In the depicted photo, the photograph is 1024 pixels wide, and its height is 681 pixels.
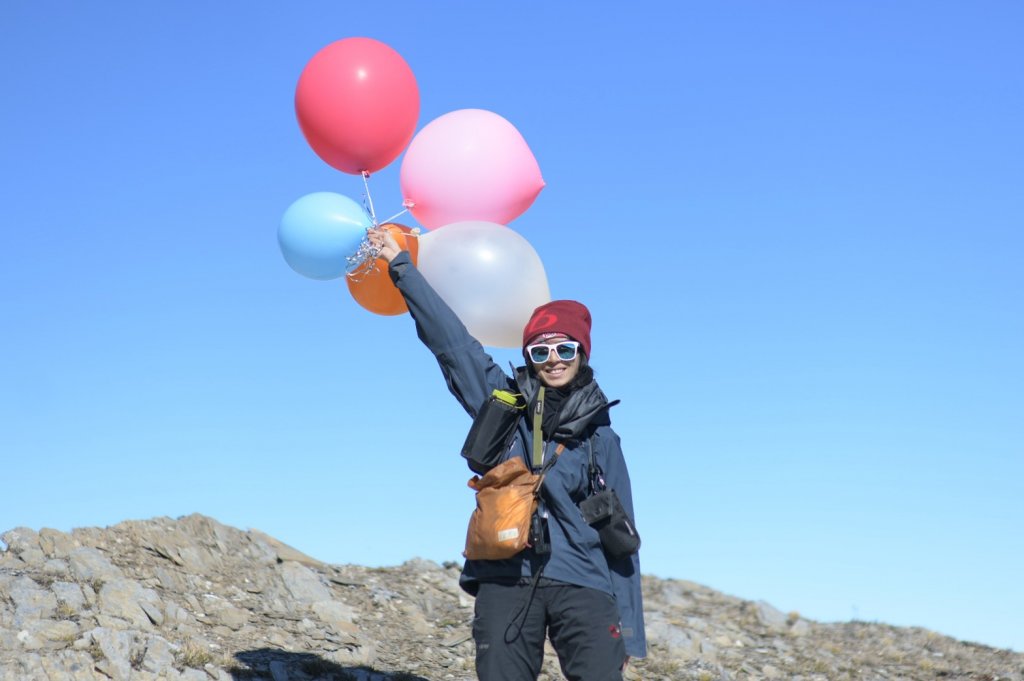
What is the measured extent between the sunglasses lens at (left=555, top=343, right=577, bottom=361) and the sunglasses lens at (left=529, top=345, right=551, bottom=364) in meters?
0.05

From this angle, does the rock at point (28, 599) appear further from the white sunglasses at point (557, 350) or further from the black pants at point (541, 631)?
→ the white sunglasses at point (557, 350)

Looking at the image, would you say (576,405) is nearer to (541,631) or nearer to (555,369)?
(555,369)

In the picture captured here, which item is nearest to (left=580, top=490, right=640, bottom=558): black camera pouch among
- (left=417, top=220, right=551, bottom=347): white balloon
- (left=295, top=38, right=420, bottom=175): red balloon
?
(left=417, top=220, right=551, bottom=347): white balloon

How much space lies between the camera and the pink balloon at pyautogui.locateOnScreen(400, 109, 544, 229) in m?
5.99

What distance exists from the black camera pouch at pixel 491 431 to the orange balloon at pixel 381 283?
1.07m

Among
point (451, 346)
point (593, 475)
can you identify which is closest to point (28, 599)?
point (451, 346)

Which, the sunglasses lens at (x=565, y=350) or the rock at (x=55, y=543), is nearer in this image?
the sunglasses lens at (x=565, y=350)

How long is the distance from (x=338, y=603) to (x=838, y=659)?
5905 mm

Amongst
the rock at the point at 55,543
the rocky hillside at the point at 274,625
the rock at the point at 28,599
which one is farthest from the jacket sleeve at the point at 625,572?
the rock at the point at 55,543

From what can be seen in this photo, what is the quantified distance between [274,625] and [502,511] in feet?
16.8

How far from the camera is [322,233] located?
562 centimetres

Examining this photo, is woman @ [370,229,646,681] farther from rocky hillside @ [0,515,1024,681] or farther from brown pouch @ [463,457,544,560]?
rocky hillside @ [0,515,1024,681]

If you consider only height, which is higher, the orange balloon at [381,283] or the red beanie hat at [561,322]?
the orange balloon at [381,283]

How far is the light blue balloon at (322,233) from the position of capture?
559cm
